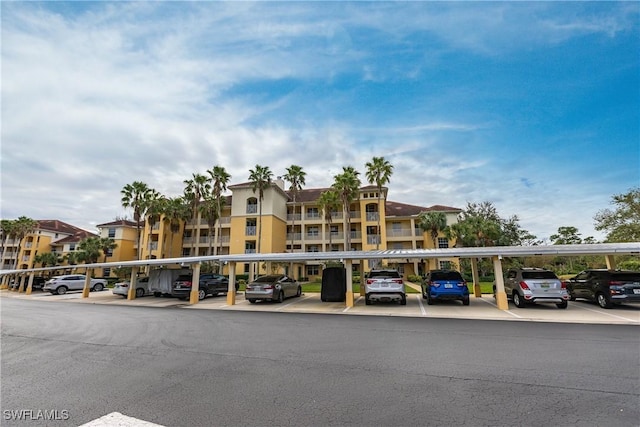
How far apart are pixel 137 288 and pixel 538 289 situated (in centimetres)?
2451

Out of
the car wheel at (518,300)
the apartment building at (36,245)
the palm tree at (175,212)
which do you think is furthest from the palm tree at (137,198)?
the car wheel at (518,300)

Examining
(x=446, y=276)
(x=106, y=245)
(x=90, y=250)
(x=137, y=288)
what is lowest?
(x=137, y=288)

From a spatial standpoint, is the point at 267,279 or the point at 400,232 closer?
the point at 267,279

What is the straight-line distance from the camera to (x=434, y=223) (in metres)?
35.4

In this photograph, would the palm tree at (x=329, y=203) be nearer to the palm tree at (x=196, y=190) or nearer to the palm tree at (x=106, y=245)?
the palm tree at (x=196, y=190)

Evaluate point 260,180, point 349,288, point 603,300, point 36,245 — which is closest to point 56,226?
point 36,245

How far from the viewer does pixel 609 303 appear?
1280cm

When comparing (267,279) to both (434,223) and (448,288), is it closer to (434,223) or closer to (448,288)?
(448,288)

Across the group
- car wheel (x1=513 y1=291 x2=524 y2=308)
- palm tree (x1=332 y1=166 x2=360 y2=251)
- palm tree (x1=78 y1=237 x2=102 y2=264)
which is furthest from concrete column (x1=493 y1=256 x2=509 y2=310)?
palm tree (x1=78 y1=237 x2=102 y2=264)

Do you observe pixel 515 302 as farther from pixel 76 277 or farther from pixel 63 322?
pixel 76 277

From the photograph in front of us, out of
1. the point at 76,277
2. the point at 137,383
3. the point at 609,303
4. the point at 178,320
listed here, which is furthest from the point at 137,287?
the point at 609,303

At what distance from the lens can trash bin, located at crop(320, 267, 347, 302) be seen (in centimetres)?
1691

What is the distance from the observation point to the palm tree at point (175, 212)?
3950cm

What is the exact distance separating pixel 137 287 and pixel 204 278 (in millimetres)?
5921
